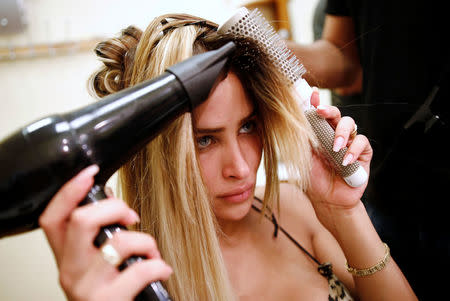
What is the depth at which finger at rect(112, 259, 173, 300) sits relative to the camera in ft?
0.88

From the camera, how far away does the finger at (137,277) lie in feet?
0.88

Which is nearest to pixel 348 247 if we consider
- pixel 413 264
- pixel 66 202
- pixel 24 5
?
pixel 413 264

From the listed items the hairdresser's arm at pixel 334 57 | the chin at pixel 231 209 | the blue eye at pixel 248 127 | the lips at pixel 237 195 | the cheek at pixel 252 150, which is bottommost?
the chin at pixel 231 209

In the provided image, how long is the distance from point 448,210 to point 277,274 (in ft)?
1.27

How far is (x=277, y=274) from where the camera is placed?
706 millimetres

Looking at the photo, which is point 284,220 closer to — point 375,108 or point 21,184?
point 375,108

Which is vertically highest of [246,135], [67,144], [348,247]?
[67,144]

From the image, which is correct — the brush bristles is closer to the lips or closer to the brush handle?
the brush handle

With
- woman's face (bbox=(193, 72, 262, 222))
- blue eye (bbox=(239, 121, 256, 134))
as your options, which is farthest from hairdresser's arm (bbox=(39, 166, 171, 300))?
blue eye (bbox=(239, 121, 256, 134))

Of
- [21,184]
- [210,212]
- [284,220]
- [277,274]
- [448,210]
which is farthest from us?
[284,220]

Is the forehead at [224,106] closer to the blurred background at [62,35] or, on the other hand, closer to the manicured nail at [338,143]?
the manicured nail at [338,143]

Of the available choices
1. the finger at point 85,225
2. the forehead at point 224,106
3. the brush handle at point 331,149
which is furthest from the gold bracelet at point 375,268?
the finger at point 85,225

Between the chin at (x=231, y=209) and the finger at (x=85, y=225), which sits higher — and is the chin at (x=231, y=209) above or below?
below

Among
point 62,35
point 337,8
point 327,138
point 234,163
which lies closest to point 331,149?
point 327,138
